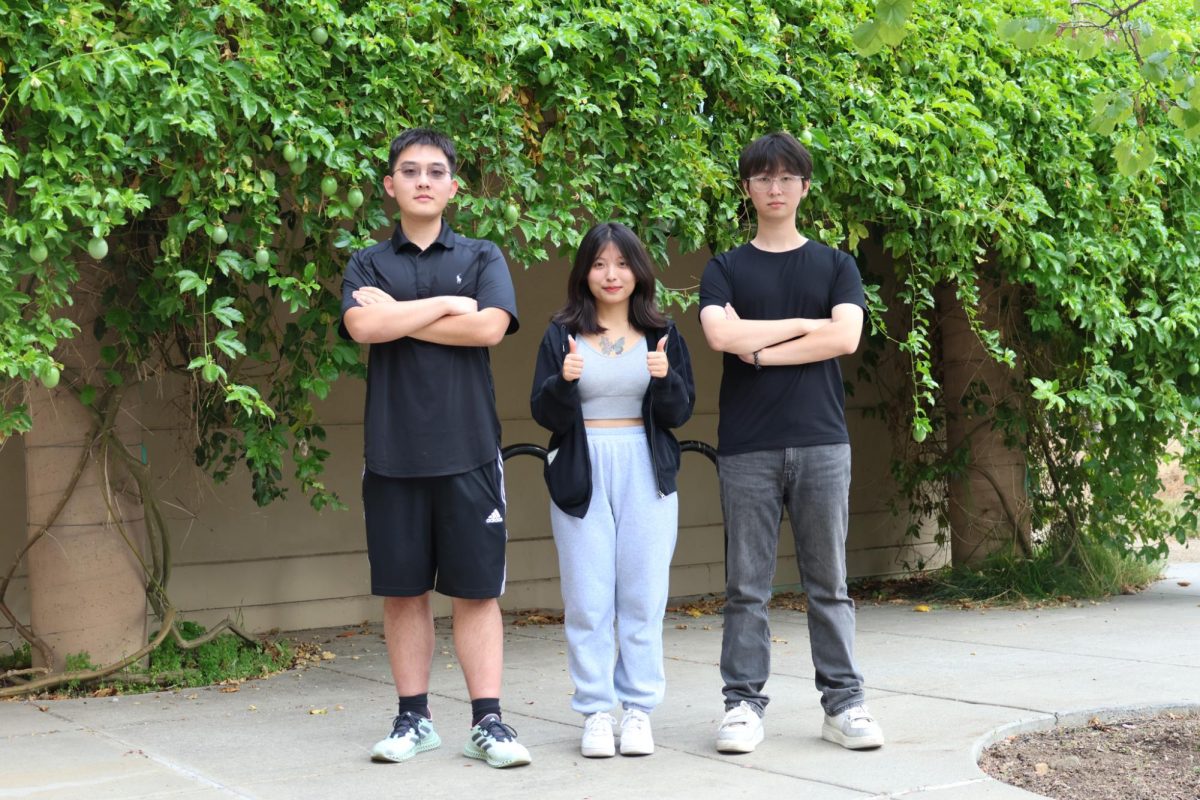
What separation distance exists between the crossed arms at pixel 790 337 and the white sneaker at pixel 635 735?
49.2 inches

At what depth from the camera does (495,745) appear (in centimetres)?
418

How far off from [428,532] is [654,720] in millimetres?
1253

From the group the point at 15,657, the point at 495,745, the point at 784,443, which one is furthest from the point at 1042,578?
the point at 15,657

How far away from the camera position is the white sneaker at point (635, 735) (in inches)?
Answer: 169

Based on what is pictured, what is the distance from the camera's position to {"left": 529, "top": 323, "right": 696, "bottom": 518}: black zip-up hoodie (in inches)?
170

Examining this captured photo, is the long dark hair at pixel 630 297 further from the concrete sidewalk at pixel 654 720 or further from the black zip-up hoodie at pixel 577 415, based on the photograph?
the concrete sidewalk at pixel 654 720

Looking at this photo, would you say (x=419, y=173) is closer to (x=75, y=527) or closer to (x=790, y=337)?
(x=790, y=337)

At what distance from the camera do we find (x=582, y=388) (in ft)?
14.5

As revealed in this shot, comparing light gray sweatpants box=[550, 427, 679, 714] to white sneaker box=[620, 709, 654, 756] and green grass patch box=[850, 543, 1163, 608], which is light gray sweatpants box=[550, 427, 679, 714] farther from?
green grass patch box=[850, 543, 1163, 608]

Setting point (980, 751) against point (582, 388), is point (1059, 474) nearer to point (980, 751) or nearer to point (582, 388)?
point (980, 751)

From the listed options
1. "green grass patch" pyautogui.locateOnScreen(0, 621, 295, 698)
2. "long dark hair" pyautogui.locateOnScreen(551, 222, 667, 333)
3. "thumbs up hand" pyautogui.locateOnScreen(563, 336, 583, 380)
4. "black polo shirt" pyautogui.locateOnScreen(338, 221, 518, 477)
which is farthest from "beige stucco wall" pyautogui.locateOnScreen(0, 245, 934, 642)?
"thumbs up hand" pyautogui.locateOnScreen(563, 336, 583, 380)

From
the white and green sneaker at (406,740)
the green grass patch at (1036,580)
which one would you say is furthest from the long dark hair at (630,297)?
the green grass patch at (1036,580)

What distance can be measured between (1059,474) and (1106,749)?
4.23 m

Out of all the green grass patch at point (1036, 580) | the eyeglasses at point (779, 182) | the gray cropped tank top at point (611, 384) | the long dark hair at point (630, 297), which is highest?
the eyeglasses at point (779, 182)
